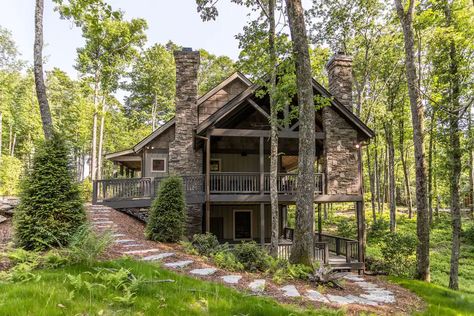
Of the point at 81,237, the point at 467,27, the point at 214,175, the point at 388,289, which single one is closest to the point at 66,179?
the point at 81,237

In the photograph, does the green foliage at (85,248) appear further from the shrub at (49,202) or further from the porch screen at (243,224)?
the porch screen at (243,224)

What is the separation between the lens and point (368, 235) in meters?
20.9

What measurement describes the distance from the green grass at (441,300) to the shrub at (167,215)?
21.4ft

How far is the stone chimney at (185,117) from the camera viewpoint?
44.3ft

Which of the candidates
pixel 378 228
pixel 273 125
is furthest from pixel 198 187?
pixel 378 228

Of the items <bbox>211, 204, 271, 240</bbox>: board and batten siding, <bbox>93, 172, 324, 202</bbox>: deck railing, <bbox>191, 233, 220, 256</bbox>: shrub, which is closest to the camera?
<bbox>191, 233, 220, 256</bbox>: shrub

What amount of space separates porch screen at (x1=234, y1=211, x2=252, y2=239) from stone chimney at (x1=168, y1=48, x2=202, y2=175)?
3553mm

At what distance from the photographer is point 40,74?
8.59 meters

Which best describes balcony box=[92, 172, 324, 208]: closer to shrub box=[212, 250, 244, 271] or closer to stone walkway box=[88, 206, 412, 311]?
stone walkway box=[88, 206, 412, 311]

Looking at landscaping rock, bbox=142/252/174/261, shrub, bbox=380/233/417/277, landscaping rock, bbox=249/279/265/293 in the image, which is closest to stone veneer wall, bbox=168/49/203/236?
landscaping rock, bbox=142/252/174/261

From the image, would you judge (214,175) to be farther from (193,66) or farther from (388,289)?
(388,289)

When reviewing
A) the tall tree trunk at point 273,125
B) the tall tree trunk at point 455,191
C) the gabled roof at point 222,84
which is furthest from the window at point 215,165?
the tall tree trunk at point 455,191

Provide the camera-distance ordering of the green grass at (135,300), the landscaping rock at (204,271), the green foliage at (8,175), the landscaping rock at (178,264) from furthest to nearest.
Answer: the green foliage at (8,175), the landscaping rock at (178,264), the landscaping rock at (204,271), the green grass at (135,300)

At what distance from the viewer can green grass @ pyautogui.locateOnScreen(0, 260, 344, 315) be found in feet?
11.4
